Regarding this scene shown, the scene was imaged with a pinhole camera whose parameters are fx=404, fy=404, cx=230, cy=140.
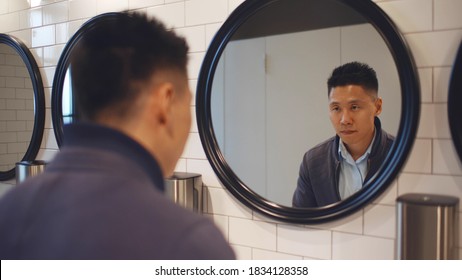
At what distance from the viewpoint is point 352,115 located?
1153 millimetres

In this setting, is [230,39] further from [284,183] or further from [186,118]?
[186,118]

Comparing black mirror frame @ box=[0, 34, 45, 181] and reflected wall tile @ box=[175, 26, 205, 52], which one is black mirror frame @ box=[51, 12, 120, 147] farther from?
reflected wall tile @ box=[175, 26, 205, 52]

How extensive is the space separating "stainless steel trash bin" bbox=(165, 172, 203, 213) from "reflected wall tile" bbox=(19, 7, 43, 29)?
108cm

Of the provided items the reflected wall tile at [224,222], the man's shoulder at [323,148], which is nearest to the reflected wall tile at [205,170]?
the reflected wall tile at [224,222]

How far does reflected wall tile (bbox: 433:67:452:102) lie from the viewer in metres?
1.01

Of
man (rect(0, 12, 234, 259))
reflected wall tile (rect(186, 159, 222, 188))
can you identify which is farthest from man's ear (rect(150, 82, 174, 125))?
reflected wall tile (rect(186, 159, 222, 188))

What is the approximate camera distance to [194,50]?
1.38 meters

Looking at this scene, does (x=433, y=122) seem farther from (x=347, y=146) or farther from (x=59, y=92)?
(x=59, y=92)

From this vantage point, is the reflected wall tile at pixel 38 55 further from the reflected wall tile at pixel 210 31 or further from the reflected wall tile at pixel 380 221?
the reflected wall tile at pixel 380 221

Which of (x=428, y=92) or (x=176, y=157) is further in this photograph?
(x=428, y=92)
